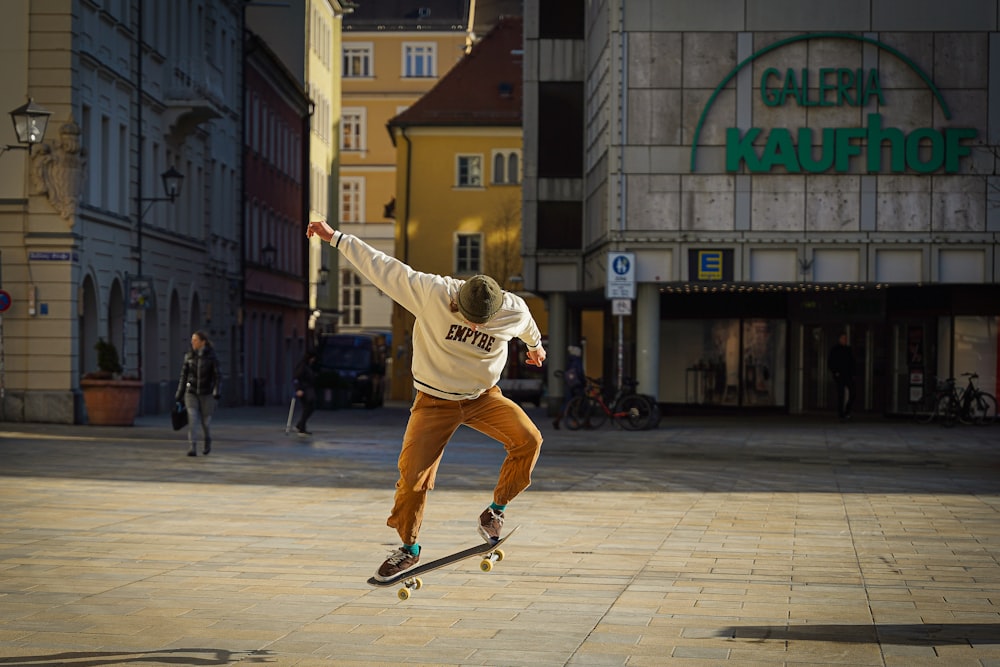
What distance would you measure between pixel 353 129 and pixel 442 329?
90.0 metres

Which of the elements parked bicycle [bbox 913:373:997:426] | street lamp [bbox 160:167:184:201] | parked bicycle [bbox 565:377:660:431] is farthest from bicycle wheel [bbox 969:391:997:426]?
street lamp [bbox 160:167:184:201]

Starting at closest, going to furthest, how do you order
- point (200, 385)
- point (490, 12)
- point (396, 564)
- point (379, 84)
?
1. point (396, 564)
2. point (200, 385)
3. point (490, 12)
4. point (379, 84)

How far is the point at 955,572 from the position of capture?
426 inches

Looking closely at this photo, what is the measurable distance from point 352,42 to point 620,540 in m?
87.5

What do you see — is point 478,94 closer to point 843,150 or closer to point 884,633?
point 843,150

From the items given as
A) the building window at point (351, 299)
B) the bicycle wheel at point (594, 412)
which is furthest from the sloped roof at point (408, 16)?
the bicycle wheel at point (594, 412)

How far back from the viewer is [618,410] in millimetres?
31625

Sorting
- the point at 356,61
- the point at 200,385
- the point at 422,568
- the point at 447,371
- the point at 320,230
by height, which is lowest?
the point at 422,568

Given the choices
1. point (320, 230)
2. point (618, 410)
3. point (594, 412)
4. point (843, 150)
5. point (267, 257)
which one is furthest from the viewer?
point (267, 257)

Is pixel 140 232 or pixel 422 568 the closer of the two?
pixel 422 568

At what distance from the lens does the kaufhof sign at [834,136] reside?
110ft

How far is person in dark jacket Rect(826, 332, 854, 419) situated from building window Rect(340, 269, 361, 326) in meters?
61.4

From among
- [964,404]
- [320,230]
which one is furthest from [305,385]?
[320,230]

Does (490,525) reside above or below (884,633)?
above
